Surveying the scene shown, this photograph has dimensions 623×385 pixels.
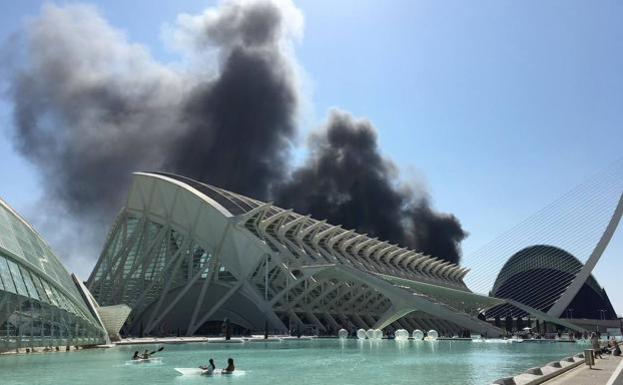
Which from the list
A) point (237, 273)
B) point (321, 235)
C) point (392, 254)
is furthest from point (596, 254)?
point (237, 273)

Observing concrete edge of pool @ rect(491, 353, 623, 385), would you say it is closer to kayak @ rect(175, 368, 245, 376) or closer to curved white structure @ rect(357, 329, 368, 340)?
kayak @ rect(175, 368, 245, 376)

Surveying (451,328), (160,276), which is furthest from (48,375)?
(451,328)

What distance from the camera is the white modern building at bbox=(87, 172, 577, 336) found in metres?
64.9

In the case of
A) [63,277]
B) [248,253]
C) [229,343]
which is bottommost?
[229,343]

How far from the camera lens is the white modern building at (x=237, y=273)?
Result: 2554 inches

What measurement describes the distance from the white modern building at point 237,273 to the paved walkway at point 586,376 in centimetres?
3959

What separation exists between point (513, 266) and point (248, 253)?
96046 mm

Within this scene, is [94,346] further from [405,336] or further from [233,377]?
[405,336]

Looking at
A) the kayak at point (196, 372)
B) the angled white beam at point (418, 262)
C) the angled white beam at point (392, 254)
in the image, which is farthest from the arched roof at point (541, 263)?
the kayak at point (196, 372)

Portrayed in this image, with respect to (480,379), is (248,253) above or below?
above

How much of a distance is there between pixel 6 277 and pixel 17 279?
2.64 feet

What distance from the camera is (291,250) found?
228 ft

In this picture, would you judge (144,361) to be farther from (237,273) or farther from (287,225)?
(287,225)

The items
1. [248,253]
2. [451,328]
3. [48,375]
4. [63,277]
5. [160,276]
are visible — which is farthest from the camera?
[451,328]
